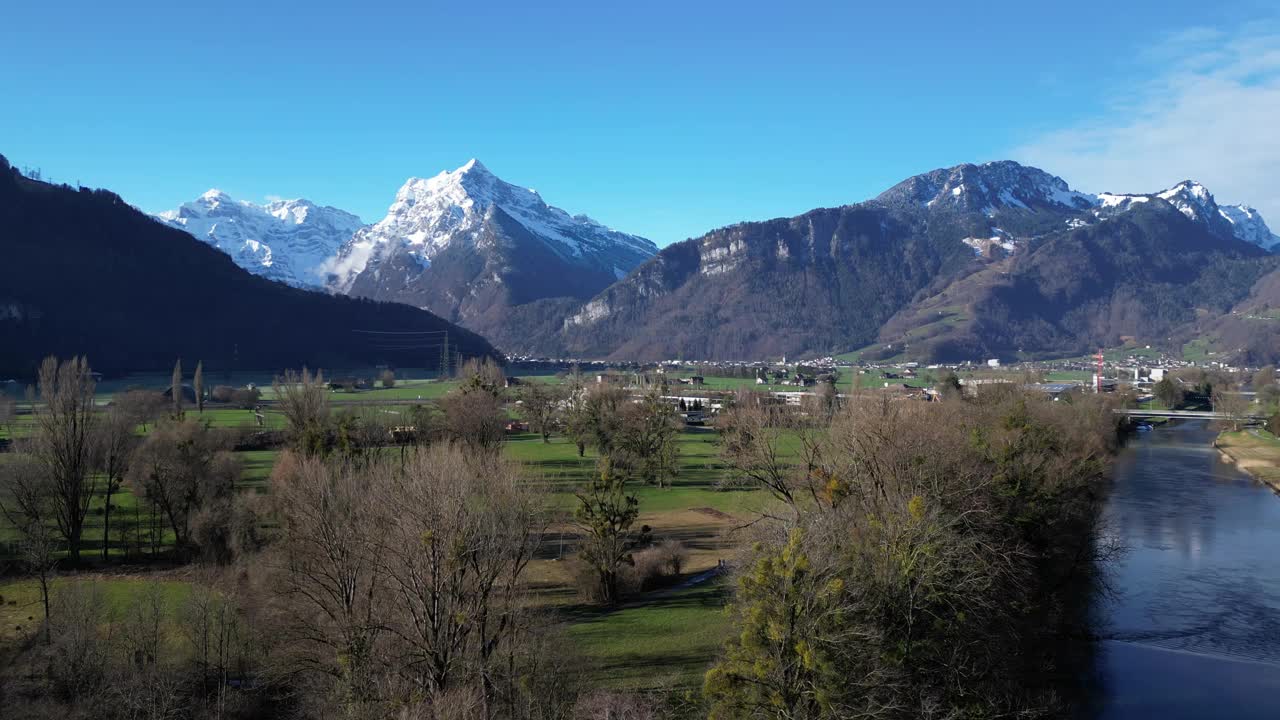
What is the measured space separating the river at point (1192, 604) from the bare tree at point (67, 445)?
2087 inches

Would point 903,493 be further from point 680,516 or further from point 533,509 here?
point 680,516

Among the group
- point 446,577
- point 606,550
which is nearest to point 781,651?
point 446,577

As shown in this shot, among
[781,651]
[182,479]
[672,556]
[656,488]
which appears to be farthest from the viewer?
[656,488]

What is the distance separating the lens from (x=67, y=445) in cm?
5138

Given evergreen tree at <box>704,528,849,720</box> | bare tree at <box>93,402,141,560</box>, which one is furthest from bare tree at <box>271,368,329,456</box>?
evergreen tree at <box>704,528,849,720</box>

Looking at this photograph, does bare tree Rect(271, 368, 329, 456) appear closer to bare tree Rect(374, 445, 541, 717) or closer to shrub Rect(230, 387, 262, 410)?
bare tree Rect(374, 445, 541, 717)

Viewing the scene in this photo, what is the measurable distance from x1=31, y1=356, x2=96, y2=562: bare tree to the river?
53.0 m

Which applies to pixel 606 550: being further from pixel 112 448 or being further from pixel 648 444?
pixel 648 444

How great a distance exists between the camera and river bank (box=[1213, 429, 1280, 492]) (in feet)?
272

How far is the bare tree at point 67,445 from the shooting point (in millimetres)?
50312

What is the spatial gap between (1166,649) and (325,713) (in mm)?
33835

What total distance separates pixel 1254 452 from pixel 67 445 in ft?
366

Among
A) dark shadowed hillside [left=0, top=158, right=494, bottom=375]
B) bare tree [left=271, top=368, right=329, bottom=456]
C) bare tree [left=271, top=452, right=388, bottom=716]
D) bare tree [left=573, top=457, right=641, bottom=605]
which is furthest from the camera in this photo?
dark shadowed hillside [left=0, top=158, right=494, bottom=375]

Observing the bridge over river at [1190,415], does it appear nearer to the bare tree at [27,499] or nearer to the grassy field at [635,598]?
the grassy field at [635,598]
